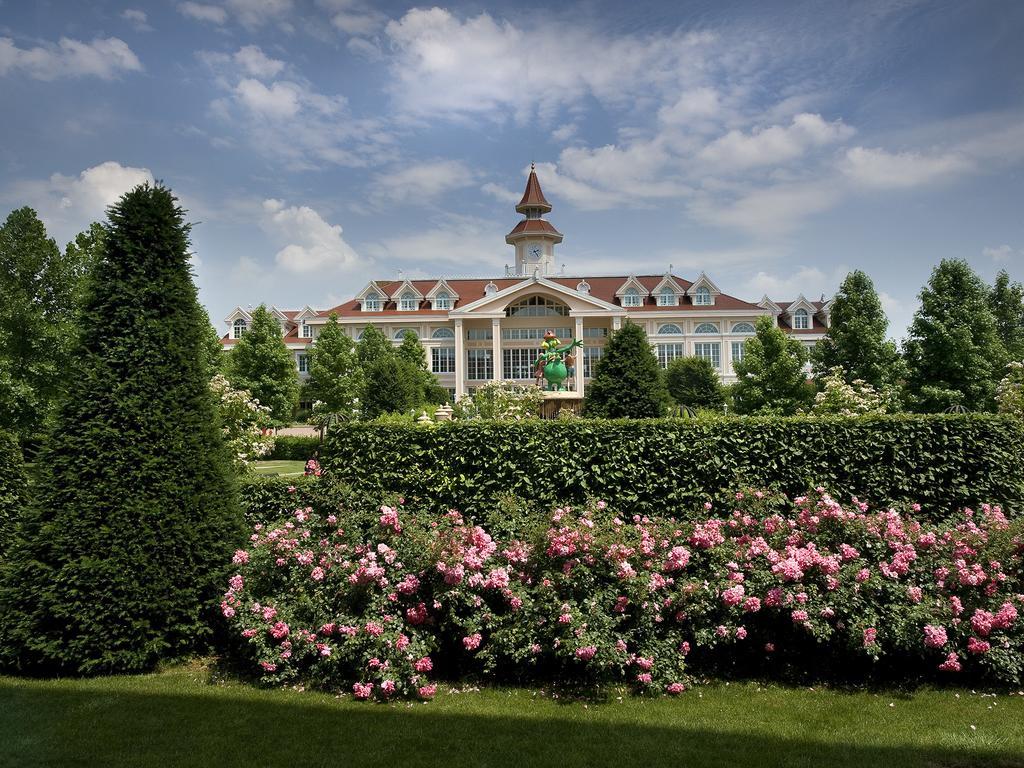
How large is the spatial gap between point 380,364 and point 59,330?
14.2m

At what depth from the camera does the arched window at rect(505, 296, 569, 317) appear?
200 feet

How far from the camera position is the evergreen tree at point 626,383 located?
15672 mm

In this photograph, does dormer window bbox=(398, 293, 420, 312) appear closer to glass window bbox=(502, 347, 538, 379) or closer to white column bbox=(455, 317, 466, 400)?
white column bbox=(455, 317, 466, 400)

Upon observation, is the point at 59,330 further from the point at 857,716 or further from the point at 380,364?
the point at 857,716

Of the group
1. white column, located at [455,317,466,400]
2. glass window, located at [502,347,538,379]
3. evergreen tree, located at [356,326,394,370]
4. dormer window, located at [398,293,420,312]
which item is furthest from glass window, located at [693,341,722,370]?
evergreen tree, located at [356,326,394,370]

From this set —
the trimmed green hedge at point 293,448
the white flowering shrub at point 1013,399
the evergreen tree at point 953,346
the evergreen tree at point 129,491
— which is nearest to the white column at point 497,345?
the trimmed green hedge at point 293,448

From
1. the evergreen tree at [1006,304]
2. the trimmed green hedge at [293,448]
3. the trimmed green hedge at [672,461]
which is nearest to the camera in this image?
the trimmed green hedge at [672,461]

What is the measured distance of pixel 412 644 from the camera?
5676 mm

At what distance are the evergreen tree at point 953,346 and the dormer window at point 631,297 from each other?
37706 millimetres

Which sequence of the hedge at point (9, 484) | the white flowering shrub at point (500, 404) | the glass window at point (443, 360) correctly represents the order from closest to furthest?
the hedge at point (9, 484), the white flowering shrub at point (500, 404), the glass window at point (443, 360)

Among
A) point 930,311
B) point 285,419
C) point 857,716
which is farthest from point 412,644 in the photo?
point 285,419

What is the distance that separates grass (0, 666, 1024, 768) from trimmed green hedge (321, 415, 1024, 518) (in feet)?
9.03

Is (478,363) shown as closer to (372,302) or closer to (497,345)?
(497,345)

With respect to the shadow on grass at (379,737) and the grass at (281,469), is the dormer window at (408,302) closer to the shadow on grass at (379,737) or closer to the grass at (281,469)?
the grass at (281,469)
